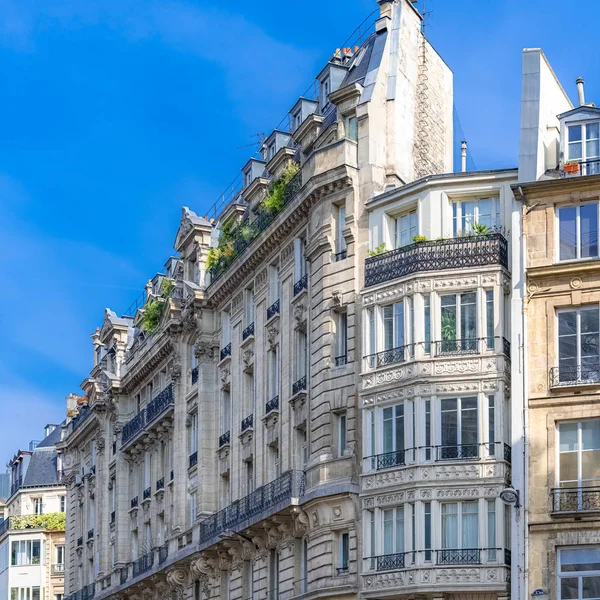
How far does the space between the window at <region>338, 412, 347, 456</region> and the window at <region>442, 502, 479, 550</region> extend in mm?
5135

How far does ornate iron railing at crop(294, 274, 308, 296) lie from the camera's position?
49.2m

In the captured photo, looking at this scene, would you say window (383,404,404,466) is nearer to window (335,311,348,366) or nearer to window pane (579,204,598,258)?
window (335,311,348,366)

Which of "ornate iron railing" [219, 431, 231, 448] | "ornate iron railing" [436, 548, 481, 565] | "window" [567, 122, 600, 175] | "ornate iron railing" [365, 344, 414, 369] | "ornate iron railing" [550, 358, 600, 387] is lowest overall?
"ornate iron railing" [436, 548, 481, 565]

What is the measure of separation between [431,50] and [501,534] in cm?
1923

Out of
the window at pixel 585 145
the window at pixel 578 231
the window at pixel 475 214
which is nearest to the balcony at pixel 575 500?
the window at pixel 578 231

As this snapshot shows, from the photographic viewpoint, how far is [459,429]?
41844 millimetres

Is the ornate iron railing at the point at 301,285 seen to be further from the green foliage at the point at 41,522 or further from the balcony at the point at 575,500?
the green foliage at the point at 41,522

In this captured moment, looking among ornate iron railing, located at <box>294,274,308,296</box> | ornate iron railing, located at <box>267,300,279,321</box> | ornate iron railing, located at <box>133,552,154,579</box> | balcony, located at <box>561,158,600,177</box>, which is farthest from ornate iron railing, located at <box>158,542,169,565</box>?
balcony, located at <box>561,158,600,177</box>

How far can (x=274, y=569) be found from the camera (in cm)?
4997

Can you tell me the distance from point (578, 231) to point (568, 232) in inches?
11.4

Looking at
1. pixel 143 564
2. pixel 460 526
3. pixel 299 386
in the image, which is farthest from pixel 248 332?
pixel 460 526

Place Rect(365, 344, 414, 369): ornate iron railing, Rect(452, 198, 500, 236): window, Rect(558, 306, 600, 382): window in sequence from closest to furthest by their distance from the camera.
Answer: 1. Rect(558, 306, 600, 382): window
2. Rect(365, 344, 414, 369): ornate iron railing
3. Rect(452, 198, 500, 236): window

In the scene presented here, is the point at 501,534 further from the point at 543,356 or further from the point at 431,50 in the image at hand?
the point at 431,50

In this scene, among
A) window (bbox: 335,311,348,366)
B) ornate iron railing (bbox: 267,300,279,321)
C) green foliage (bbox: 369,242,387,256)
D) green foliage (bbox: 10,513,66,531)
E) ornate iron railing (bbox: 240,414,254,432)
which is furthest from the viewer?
green foliage (bbox: 10,513,66,531)
